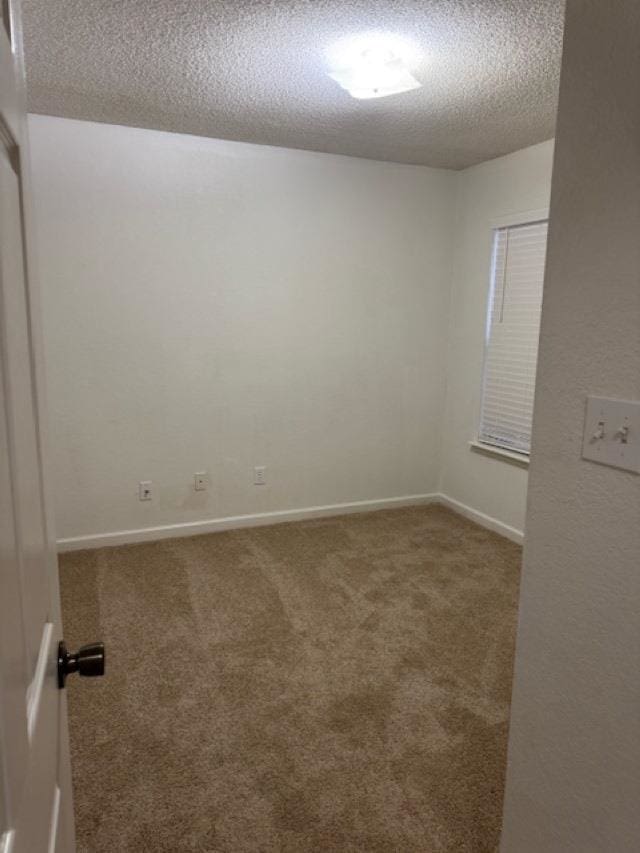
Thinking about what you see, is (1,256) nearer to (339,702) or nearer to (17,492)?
(17,492)

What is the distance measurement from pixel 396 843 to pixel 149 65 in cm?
291

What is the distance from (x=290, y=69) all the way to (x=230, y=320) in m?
1.49

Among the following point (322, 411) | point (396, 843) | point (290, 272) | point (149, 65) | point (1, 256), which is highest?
point (149, 65)

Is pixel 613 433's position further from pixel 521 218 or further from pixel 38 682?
pixel 521 218

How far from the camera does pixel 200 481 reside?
368 centimetres

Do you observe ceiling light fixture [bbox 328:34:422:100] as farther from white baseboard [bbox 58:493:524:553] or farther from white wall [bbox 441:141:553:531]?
white baseboard [bbox 58:493:524:553]

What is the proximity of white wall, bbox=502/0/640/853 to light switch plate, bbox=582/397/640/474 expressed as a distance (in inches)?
0.8

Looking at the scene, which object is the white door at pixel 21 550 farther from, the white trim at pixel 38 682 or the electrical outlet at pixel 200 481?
the electrical outlet at pixel 200 481

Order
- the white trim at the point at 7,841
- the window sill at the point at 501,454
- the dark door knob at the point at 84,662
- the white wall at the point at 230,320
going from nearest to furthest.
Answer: the white trim at the point at 7,841, the dark door knob at the point at 84,662, the white wall at the point at 230,320, the window sill at the point at 501,454

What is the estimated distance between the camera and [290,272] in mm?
3670

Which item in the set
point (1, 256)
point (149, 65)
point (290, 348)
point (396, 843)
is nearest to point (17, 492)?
point (1, 256)

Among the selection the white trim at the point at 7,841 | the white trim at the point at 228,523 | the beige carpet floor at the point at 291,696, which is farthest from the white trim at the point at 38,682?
the white trim at the point at 228,523

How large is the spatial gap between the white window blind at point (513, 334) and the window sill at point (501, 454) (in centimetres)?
4

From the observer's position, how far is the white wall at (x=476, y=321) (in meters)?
3.54
